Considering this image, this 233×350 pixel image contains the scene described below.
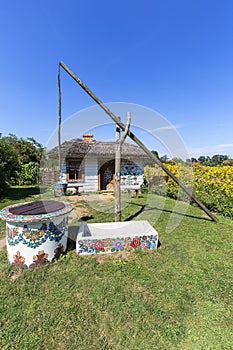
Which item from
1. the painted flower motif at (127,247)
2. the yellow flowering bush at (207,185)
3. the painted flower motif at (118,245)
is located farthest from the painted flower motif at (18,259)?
the yellow flowering bush at (207,185)

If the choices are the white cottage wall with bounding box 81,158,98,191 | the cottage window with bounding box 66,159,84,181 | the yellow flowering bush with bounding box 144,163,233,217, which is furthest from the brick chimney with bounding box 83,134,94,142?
the yellow flowering bush with bounding box 144,163,233,217

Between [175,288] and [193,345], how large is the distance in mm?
791

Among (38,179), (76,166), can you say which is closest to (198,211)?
(76,166)

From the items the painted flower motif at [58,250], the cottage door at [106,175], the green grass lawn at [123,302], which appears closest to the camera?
the green grass lawn at [123,302]

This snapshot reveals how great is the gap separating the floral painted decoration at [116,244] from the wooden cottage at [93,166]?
7078 mm

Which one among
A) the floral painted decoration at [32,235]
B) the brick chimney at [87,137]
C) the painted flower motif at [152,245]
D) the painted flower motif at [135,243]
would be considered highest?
the brick chimney at [87,137]

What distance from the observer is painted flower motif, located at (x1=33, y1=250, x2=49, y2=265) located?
9.82ft

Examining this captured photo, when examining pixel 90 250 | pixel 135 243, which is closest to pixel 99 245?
pixel 90 250

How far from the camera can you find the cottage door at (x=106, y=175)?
1211 cm

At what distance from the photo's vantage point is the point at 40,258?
302cm

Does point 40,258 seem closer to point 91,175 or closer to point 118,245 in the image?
point 118,245

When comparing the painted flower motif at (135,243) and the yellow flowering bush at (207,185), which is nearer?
the painted flower motif at (135,243)

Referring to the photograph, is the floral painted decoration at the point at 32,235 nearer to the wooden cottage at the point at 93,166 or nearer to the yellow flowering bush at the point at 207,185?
the yellow flowering bush at the point at 207,185

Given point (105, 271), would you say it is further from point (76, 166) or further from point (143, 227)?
point (76, 166)
